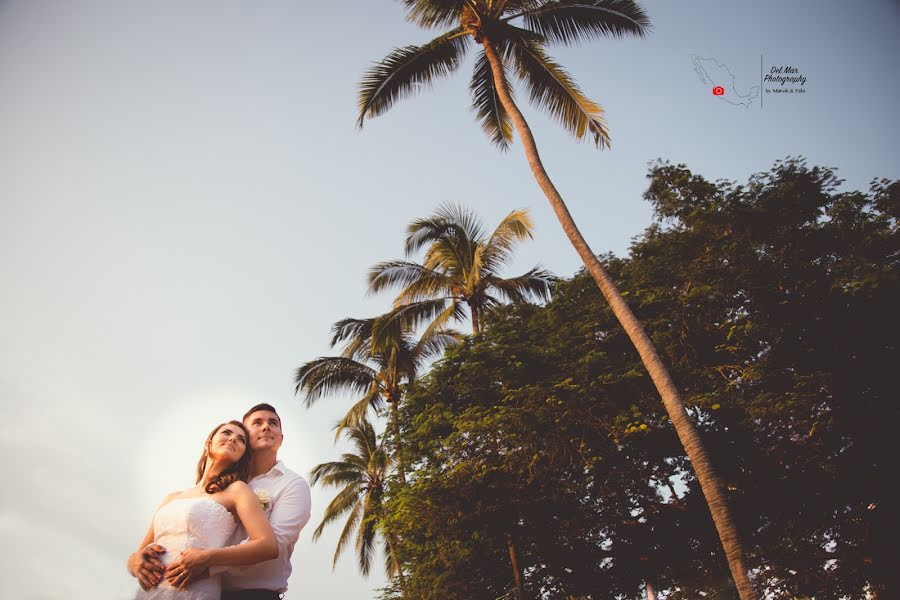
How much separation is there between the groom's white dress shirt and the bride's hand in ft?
0.37

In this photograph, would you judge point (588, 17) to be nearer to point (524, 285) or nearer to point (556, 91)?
point (556, 91)

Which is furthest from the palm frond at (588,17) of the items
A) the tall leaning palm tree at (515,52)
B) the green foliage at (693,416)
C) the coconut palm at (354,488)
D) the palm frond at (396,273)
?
the coconut palm at (354,488)

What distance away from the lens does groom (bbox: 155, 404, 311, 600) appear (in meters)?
2.68

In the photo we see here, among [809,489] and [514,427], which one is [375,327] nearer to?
[514,427]

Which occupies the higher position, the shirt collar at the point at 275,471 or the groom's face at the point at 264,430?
the groom's face at the point at 264,430

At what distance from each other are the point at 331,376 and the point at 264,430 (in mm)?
19453

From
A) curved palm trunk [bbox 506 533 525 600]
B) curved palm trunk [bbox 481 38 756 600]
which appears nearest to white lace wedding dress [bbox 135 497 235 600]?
curved palm trunk [bbox 481 38 756 600]

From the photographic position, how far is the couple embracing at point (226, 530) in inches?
98.3

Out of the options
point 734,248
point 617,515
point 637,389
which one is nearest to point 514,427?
point 637,389

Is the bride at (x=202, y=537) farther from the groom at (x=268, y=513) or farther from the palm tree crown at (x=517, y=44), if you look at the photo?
the palm tree crown at (x=517, y=44)

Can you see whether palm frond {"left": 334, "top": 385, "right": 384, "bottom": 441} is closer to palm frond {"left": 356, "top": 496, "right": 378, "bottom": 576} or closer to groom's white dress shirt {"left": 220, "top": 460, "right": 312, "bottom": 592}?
palm frond {"left": 356, "top": 496, "right": 378, "bottom": 576}

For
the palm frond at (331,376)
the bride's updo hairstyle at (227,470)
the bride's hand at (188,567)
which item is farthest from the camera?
the palm frond at (331,376)

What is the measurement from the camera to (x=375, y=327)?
18047 millimetres

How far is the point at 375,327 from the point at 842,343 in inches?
488
